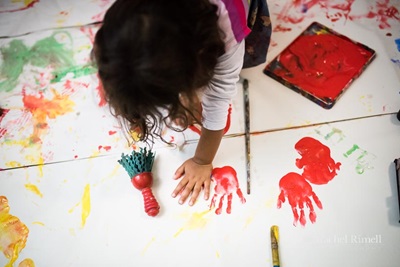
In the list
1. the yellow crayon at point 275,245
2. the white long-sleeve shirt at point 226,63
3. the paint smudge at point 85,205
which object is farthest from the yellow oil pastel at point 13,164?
the yellow crayon at point 275,245

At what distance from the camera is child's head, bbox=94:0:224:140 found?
0.47 metres

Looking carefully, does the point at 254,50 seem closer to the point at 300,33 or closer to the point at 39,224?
the point at 300,33

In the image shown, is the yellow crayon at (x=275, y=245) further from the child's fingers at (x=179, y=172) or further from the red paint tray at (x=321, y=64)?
the red paint tray at (x=321, y=64)

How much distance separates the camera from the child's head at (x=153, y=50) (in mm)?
468

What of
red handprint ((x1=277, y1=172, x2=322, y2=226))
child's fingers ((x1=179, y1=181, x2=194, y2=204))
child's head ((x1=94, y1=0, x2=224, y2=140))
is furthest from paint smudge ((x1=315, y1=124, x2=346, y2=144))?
child's head ((x1=94, y1=0, x2=224, y2=140))

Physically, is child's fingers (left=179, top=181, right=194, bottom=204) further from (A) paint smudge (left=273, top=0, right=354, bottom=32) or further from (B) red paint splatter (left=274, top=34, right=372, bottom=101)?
(A) paint smudge (left=273, top=0, right=354, bottom=32)

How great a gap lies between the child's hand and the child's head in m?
0.33

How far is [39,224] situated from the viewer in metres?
0.82

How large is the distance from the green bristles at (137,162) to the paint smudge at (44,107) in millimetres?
280

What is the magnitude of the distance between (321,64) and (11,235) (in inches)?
38.9

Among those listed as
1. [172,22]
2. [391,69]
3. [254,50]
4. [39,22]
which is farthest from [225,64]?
[39,22]

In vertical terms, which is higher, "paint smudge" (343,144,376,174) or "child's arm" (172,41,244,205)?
"child's arm" (172,41,244,205)

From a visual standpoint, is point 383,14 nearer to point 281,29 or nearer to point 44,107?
point 281,29

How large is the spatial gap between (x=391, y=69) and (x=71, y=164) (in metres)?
0.98
